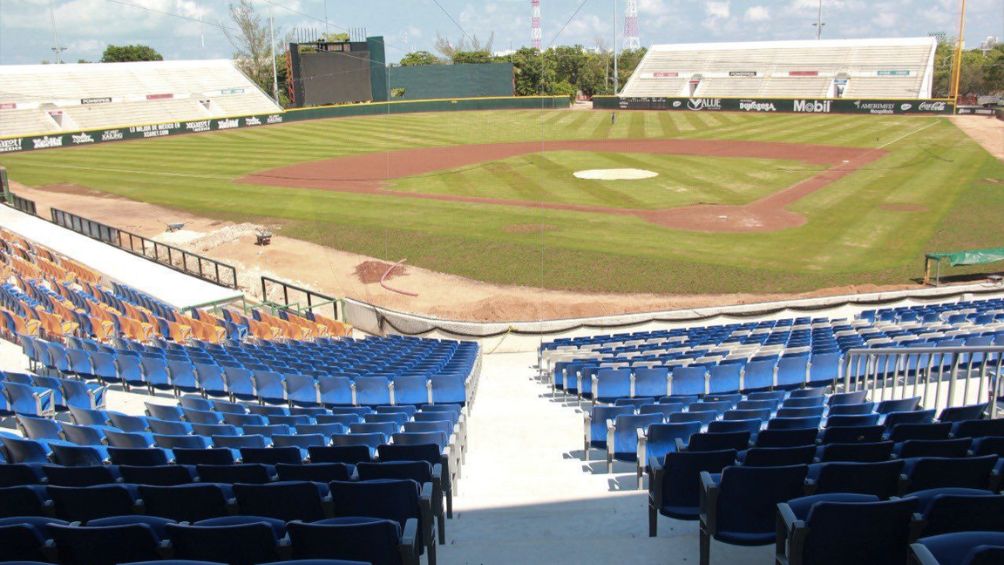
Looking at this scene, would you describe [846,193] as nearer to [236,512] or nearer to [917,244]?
[917,244]

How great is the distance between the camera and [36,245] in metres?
23.7

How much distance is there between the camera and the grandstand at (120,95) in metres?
61.7

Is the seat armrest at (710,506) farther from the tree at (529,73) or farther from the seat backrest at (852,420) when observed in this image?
the tree at (529,73)

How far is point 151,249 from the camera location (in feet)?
92.5

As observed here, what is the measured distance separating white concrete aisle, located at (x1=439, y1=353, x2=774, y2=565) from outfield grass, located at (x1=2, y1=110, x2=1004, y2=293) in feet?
41.3

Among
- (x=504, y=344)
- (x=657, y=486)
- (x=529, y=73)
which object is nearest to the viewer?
(x=657, y=486)

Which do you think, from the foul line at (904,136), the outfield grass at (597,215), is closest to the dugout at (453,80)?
the outfield grass at (597,215)

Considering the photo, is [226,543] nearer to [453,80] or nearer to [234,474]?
[234,474]

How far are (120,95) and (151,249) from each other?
48.0m

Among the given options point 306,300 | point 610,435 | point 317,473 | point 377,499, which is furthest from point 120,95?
point 377,499

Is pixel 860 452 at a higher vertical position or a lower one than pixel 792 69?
lower

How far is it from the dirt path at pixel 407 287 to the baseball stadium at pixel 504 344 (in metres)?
0.15

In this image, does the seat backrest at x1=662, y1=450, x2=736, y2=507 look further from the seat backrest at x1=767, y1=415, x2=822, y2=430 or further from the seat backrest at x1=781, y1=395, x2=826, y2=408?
the seat backrest at x1=781, y1=395, x2=826, y2=408

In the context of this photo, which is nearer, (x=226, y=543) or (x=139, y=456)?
(x=226, y=543)
